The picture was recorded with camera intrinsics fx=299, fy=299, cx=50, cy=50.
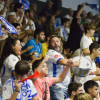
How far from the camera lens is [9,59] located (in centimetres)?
454

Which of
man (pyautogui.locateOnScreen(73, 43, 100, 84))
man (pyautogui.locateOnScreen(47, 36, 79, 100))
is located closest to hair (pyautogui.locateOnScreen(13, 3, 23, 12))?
man (pyautogui.locateOnScreen(73, 43, 100, 84))

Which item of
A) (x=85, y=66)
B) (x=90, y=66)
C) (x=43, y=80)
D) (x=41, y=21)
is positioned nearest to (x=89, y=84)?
(x=85, y=66)

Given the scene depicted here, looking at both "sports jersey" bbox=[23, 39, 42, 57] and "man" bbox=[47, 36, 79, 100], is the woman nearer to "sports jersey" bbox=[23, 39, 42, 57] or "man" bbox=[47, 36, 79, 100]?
"man" bbox=[47, 36, 79, 100]

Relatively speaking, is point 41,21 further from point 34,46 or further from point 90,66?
point 90,66

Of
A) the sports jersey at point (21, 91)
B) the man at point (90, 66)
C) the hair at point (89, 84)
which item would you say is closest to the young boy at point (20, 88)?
the sports jersey at point (21, 91)

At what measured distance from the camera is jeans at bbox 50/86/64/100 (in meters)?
4.73

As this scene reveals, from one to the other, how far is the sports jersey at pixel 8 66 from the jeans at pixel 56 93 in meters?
0.74

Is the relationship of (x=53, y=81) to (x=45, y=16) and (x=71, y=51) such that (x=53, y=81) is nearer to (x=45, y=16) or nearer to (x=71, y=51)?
(x=71, y=51)

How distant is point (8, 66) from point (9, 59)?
0.11m

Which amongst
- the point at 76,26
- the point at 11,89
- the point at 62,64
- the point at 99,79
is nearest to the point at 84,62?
the point at 99,79

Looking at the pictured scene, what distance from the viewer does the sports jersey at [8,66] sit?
4496 millimetres

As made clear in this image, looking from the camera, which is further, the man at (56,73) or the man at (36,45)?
Result: the man at (36,45)

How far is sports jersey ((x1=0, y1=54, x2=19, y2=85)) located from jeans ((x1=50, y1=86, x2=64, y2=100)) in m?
0.74

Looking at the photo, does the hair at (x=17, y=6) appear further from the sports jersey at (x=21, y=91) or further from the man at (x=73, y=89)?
the sports jersey at (x=21, y=91)
